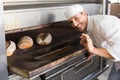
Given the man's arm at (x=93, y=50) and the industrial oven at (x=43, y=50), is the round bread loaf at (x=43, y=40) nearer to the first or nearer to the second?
the industrial oven at (x=43, y=50)

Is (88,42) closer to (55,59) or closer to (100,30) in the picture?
(100,30)

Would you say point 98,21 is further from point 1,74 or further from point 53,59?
point 1,74

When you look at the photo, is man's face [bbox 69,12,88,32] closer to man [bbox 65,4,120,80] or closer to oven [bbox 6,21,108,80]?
man [bbox 65,4,120,80]

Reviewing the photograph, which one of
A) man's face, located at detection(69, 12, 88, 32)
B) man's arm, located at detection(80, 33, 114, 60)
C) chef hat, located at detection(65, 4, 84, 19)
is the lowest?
man's arm, located at detection(80, 33, 114, 60)

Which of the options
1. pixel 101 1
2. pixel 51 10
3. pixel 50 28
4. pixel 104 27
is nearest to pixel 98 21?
pixel 104 27

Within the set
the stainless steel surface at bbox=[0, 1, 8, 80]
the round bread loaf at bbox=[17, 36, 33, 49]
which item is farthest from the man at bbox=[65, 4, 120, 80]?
the stainless steel surface at bbox=[0, 1, 8, 80]

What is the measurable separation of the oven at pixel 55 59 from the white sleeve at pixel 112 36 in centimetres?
15

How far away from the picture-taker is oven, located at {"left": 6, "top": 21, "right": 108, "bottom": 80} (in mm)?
731

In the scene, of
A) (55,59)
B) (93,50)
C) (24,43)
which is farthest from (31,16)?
(93,50)

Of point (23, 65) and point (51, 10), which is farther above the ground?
point (51, 10)

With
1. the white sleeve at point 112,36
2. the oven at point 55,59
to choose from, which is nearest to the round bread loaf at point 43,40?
the oven at point 55,59

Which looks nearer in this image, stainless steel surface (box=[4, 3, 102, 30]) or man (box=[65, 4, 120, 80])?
stainless steel surface (box=[4, 3, 102, 30])

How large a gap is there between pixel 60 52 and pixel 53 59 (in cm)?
11

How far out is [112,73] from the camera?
1447mm
